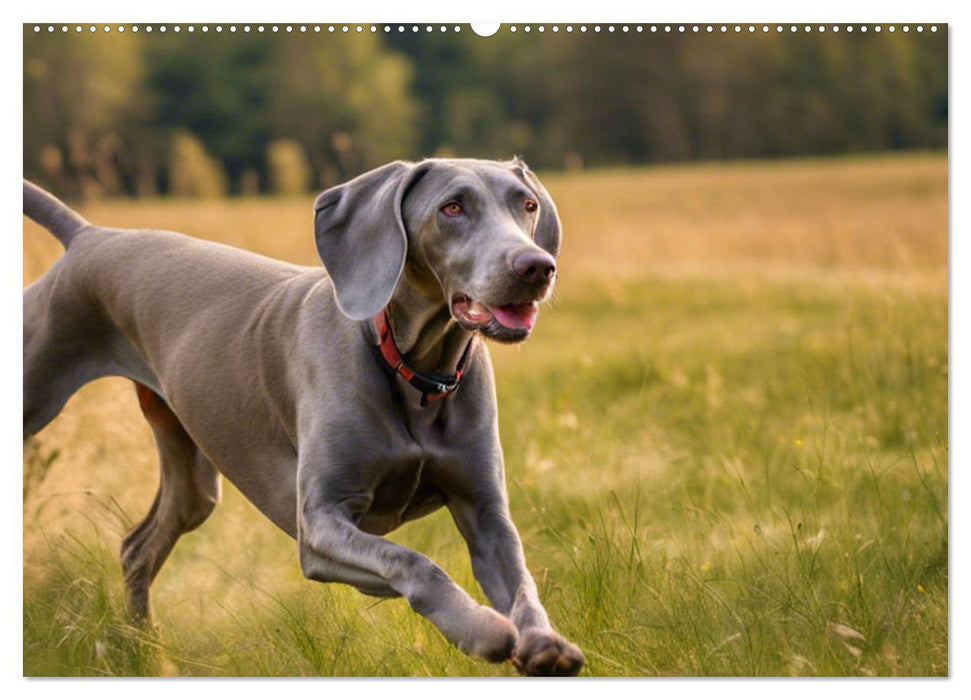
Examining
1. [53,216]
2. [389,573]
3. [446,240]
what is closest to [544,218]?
[446,240]

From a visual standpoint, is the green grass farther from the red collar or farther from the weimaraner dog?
the red collar

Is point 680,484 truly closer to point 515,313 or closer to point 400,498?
point 400,498

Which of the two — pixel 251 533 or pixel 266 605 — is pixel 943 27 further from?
pixel 251 533

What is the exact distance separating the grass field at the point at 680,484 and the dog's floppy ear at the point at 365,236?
497mm

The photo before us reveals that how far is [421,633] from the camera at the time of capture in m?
4.54

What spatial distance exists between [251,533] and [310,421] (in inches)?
80.5

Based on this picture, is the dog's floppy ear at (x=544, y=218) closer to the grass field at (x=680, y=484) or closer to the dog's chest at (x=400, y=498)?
the grass field at (x=680, y=484)

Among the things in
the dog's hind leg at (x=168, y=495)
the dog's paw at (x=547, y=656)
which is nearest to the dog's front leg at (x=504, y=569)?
the dog's paw at (x=547, y=656)

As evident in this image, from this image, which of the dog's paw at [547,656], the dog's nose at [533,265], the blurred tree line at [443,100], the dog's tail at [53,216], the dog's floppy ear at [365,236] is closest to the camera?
the dog's paw at [547,656]

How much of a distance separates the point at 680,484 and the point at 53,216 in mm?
2724

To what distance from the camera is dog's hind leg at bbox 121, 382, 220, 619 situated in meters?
5.25

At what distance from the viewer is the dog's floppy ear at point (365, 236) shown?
3996 mm

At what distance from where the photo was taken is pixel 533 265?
373 cm
